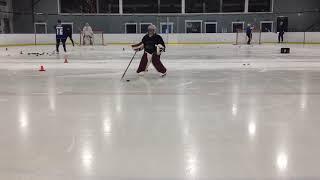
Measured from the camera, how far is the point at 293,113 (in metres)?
4.68

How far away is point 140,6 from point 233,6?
7365mm

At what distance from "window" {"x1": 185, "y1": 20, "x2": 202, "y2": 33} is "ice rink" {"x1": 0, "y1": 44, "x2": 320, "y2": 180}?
853 inches

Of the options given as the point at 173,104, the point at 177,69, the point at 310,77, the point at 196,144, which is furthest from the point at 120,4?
the point at 196,144

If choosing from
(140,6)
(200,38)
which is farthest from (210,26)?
(140,6)

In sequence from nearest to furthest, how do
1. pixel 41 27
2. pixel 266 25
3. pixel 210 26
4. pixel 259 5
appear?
1. pixel 41 27
2. pixel 266 25
3. pixel 210 26
4. pixel 259 5

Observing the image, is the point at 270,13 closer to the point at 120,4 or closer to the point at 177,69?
the point at 120,4

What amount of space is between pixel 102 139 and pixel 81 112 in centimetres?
131

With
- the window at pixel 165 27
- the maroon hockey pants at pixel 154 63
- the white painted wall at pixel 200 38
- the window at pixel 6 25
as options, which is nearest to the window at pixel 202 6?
the window at pixel 165 27

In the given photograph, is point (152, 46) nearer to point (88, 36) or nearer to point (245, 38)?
point (88, 36)

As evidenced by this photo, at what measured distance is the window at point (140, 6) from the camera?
98.9 feet

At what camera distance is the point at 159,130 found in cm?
388

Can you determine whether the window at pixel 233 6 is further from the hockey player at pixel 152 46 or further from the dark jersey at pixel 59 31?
the hockey player at pixel 152 46

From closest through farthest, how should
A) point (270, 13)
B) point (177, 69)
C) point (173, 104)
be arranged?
point (173, 104)
point (177, 69)
point (270, 13)

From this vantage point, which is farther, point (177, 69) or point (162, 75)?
point (177, 69)
